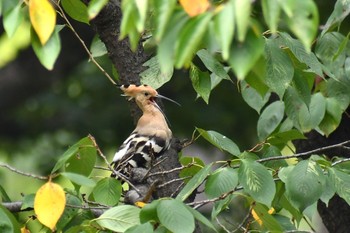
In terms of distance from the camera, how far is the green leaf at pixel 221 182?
3572mm

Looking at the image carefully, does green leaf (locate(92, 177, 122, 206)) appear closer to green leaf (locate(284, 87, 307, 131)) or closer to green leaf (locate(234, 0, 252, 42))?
green leaf (locate(284, 87, 307, 131))

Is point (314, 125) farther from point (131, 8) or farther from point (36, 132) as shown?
point (36, 132)

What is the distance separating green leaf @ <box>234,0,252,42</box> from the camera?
232 centimetres

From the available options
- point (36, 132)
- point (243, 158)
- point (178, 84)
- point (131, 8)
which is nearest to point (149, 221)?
point (243, 158)

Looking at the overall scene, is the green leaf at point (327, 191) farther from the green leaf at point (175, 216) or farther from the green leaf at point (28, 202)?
the green leaf at point (28, 202)

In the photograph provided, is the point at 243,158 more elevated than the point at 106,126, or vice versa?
the point at 243,158

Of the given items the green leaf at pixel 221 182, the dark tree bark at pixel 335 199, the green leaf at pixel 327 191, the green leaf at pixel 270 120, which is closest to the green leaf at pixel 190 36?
the green leaf at pixel 221 182

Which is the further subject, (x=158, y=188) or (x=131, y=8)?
(x=158, y=188)

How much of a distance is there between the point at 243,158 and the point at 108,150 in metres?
6.23

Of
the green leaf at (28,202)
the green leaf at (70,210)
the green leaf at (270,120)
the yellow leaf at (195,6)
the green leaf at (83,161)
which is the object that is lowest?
the green leaf at (270,120)

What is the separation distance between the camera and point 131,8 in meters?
2.51

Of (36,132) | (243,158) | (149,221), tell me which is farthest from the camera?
(36,132)

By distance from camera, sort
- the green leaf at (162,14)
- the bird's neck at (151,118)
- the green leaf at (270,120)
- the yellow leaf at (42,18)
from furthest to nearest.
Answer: the green leaf at (270,120)
the bird's neck at (151,118)
the yellow leaf at (42,18)
the green leaf at (162,14)

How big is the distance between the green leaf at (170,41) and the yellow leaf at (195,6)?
0.05ft
